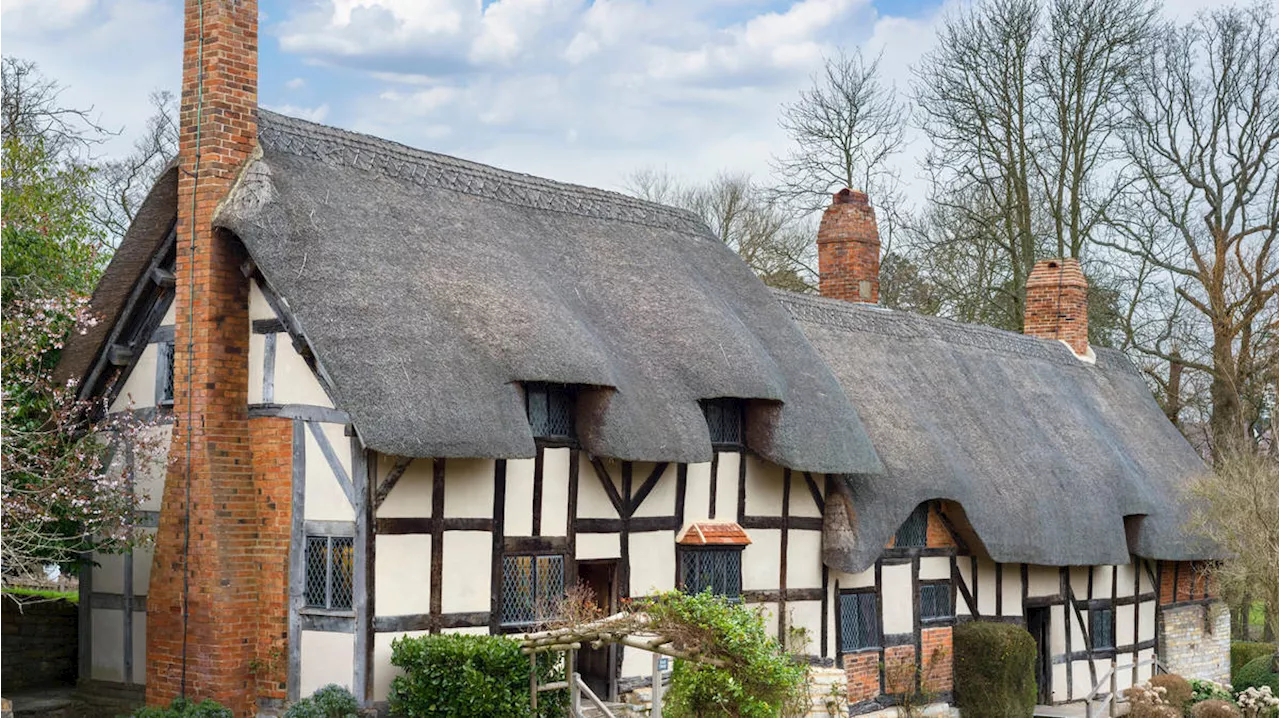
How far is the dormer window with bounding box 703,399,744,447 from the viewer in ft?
57.0

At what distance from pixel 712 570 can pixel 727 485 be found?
103cm

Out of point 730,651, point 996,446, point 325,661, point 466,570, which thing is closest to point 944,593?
point 996,446

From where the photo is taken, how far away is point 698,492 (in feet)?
56.2

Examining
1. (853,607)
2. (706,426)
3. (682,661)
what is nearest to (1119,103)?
(853,607)

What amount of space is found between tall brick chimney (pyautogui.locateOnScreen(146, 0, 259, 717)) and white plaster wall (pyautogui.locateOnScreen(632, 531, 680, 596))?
4.16 meters

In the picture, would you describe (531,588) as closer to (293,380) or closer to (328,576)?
(328,576)

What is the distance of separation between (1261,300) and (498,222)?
18.7m

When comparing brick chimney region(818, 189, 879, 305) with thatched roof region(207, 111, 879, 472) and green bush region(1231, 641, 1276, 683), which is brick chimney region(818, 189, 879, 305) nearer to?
thatched roof region(207, 111, 879, 472)

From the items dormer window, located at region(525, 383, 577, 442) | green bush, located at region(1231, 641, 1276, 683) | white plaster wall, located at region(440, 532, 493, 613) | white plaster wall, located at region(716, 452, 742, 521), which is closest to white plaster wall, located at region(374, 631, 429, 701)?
white plaster wall, located at region(440, 532, 493, 613)

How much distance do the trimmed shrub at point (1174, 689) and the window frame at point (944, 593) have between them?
325 centimetres

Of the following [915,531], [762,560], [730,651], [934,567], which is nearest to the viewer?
[730,651]

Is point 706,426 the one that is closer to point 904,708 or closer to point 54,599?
point 904,708

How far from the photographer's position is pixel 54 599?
1781 centimetres

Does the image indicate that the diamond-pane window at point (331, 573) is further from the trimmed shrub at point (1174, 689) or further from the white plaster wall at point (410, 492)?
the trimmed shrub at point (1174, 689)
